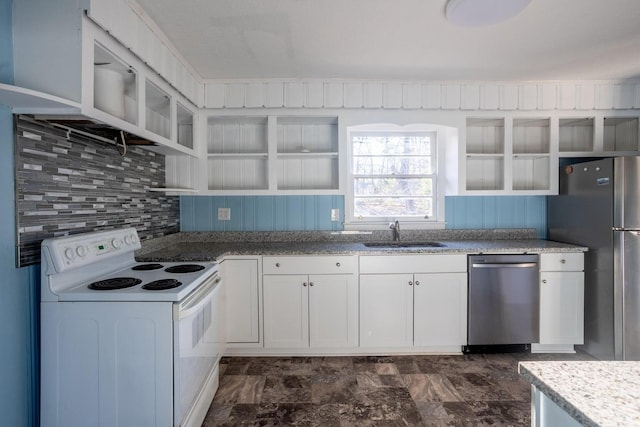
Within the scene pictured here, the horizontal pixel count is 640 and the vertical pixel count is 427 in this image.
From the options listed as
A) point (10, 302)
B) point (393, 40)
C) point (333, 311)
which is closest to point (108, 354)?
point (10, 302)

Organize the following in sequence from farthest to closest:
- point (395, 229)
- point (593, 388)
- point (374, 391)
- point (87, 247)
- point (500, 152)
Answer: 1. point (500, 152)
2. point (395, 229)
3. point (374, 391)
4. point (87, 247)
5. point (593, 388)

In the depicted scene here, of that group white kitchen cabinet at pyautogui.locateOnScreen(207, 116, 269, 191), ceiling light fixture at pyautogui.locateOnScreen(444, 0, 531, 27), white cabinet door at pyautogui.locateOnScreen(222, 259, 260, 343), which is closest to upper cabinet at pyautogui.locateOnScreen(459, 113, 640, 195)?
ceiling light fixture at pyautogui.locateOnScreen(444, 0, 531, 27)

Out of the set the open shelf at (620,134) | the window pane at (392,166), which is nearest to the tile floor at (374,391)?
the window pane at (392,166)

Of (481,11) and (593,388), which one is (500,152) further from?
(593,388)

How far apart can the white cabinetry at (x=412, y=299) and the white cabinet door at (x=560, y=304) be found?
2.28ft

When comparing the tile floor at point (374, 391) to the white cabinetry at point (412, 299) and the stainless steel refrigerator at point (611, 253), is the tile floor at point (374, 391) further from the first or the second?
the stainless steel refrigerator at point (611, 253)

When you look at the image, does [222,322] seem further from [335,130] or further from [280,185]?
[335,130]

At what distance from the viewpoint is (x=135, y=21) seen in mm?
1806

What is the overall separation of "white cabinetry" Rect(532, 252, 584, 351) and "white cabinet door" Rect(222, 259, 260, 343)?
242 centimetres

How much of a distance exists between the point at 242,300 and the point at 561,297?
2703mm

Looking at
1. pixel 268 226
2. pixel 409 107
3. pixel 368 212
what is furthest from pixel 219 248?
pixel 409 107

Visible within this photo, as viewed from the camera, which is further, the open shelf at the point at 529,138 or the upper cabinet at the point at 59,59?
the open shelf at the point at 529,138

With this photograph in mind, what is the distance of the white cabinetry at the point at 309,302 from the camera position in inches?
102

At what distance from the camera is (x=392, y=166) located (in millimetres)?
3242
